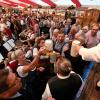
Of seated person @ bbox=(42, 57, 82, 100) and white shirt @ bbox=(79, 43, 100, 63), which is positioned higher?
white shirt @ bbox=(79, 43, 100, 63)

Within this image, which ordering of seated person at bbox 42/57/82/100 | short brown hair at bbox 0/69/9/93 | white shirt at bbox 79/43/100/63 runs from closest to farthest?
1. white shirt at bbox 79/43/100/63
2. short brown hair at bbox 0/69/9/93
3. seated person at bbox 42/57/82/100

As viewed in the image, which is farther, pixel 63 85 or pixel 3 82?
pixel 63 85

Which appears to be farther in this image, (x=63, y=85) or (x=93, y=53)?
(x=63, y=85)

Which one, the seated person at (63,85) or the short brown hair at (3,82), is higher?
the short brown hair at (3,82)

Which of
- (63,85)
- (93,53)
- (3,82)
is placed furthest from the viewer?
(63,85)

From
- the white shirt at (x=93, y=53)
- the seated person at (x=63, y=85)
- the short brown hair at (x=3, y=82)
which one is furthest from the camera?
the seated person at (x=63, y=85)

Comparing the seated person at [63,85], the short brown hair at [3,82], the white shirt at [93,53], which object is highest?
the white shirt at [93,53]

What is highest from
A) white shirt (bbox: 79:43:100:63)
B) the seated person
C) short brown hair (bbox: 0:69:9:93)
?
white shirt (bbox: 79:43:100:63)

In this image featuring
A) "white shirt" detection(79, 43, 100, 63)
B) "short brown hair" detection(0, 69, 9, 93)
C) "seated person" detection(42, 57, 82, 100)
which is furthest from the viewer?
"seated person" detection(42, 57, 82, 100)

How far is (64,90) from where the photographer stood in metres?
1.92

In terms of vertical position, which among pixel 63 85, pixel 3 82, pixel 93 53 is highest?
pixel 93 53

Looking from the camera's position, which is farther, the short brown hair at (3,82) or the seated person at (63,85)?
the seated person at (63,85)

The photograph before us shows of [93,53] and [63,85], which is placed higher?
[93,53]

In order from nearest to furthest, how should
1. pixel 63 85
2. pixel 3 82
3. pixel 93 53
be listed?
pixel 93 53 → pixel 3 82 → pixel 63 85
